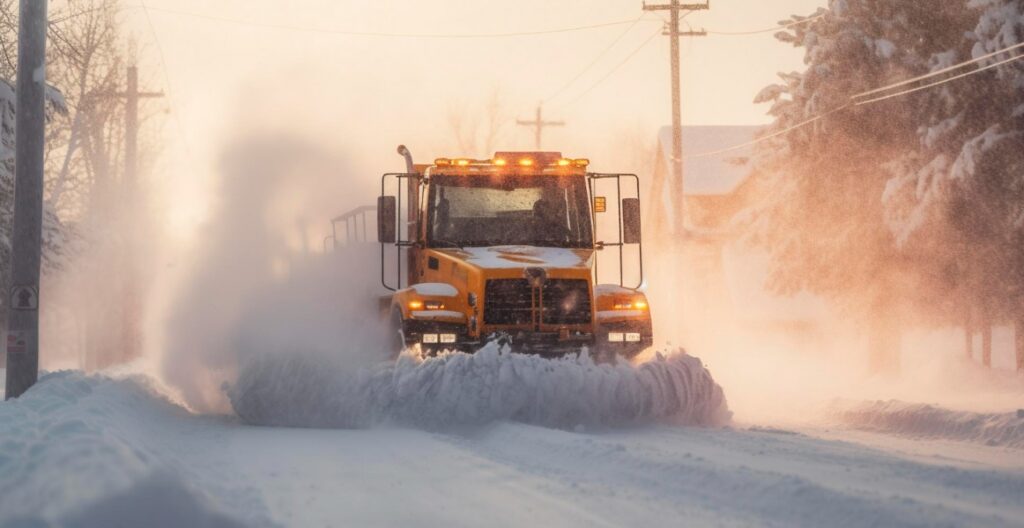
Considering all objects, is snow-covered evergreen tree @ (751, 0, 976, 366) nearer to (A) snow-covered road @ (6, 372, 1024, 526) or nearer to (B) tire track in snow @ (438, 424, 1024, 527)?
(A) snow-covered road @ (6, 372, 1024, 526)

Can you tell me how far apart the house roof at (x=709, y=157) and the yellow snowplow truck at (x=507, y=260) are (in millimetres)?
37209

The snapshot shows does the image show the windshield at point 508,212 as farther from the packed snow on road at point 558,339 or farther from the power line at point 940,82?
the power line at point 940,82

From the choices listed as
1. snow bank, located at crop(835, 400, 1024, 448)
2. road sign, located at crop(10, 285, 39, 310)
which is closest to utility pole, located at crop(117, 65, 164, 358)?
road sign, located at crop(10, 285, 39, 310)

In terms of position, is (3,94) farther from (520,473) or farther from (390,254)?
(520,473)

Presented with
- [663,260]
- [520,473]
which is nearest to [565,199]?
[520,473]

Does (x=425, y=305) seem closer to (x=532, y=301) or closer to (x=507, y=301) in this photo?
(x=507, y=301)

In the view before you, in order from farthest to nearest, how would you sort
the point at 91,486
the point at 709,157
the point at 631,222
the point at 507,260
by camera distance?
the point at 709,157
the point at 631,222
the point at 507,260
the point at 91,486

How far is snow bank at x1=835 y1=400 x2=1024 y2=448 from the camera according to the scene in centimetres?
1255

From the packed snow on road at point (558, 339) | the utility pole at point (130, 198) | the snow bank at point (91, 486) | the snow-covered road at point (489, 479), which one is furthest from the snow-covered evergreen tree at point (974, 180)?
the utility pole at point (130, 198)

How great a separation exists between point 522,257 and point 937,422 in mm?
4723

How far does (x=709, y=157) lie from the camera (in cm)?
5722

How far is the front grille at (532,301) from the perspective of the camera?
1341 centimetres

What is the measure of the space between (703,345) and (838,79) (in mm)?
10790

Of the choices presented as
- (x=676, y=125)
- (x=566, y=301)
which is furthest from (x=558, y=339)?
(x=676, y=125)
